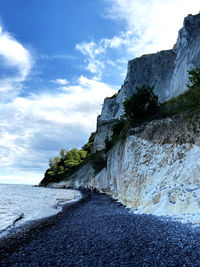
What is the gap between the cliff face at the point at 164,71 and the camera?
125ft

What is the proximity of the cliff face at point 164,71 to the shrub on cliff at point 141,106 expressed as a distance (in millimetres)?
16601

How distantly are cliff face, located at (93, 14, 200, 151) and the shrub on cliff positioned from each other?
1660 cm

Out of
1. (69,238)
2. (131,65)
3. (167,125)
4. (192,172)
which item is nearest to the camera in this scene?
(69,238)

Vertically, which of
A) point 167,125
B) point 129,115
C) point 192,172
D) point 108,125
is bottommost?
point 192,172

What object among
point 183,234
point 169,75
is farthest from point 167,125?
point 169,75

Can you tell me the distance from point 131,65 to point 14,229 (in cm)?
5825

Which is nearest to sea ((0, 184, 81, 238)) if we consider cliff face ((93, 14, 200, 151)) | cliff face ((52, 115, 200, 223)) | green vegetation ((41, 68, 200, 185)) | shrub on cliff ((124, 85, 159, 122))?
cliff face ((52, 115, 200, 223))

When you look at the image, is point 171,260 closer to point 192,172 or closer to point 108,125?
point 192,172

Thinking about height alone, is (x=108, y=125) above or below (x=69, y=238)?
above

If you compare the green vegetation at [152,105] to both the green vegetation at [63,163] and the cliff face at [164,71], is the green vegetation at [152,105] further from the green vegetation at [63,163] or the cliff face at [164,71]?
the green vegetation at [63,163]

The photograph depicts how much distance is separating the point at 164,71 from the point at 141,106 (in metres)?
35.2

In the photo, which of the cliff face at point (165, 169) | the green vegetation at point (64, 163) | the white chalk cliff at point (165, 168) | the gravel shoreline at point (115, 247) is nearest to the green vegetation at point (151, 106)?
the white chalk cliff at point (165, 168)

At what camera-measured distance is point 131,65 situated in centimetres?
6012

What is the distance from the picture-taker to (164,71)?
52719 mm
